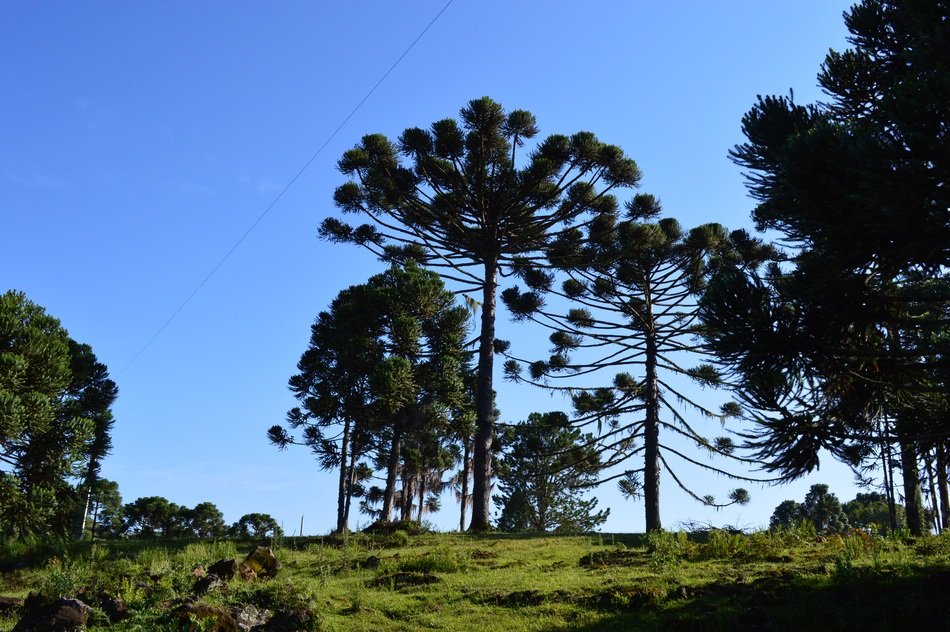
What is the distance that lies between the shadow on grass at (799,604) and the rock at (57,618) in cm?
455

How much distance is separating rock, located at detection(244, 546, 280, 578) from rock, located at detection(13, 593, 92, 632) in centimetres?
Result: 326

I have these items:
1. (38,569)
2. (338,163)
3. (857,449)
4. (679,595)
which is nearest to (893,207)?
(857,449)

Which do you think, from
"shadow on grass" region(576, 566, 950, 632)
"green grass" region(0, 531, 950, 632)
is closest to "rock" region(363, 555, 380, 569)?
"green grass" region(0, 531, 950, 632)

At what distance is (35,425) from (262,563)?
632 cm

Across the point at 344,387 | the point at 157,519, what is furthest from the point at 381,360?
the point at 157,519

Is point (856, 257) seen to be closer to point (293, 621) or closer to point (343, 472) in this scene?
point (293, 621)

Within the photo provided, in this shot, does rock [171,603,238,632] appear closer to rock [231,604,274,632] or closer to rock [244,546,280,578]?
rock [231,604,274,632]

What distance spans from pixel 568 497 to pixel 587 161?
71.5 feet

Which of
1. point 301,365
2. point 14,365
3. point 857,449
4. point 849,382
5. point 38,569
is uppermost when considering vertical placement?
point 301,365

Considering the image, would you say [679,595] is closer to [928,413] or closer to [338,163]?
[928,413]

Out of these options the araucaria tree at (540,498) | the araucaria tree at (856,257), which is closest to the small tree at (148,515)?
the araucaria tree at (540,498)

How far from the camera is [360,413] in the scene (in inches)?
830

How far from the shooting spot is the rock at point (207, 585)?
8516 millimetres

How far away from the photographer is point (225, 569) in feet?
31.7
